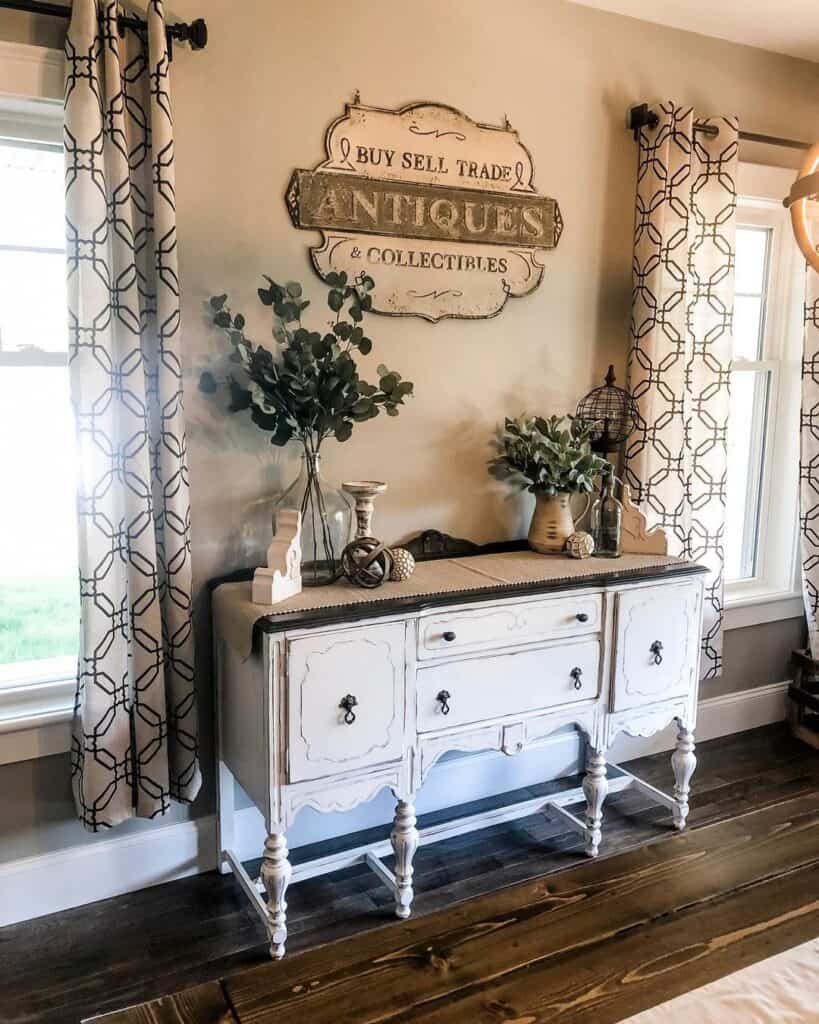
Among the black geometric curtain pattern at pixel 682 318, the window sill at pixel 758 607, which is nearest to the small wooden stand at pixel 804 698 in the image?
the window sill at pixel 758 607

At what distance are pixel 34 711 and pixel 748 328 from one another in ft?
9.61

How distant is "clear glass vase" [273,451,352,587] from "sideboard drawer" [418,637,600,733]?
42 centimetres

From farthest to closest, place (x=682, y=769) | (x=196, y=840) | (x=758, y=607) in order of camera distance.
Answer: (x=758, y=607)
(x=682, y=769)
(x=196, y=840)

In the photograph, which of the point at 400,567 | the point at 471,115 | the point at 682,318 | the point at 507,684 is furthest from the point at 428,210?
the point at 507,684

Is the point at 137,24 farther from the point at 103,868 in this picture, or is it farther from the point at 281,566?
the point at 103,868

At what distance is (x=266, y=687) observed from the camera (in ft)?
6.82

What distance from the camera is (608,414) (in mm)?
2887

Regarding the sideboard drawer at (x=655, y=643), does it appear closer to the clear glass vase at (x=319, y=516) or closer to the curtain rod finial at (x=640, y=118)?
the clear glass vase at (x=319, y=516)

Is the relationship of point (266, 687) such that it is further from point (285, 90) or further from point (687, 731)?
point (285, 90)

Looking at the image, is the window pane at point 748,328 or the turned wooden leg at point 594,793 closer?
the turned wooden leg at point 594,793

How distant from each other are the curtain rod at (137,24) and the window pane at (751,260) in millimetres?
2182

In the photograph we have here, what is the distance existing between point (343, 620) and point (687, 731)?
131cm

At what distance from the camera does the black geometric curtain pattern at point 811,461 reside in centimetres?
332

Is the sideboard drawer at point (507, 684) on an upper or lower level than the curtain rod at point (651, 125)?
lower
